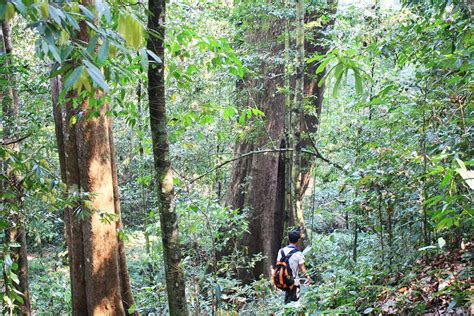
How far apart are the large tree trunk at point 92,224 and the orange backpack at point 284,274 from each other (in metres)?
1.91

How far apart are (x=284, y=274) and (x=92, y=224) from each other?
2.40 m

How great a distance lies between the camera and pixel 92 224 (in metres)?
4.75

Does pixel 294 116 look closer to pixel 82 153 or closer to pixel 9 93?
pixel 82 153

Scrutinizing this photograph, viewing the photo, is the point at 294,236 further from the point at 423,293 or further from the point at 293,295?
the point at 423,293

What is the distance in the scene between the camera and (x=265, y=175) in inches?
377

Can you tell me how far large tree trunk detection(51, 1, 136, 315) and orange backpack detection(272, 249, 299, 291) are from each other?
191cm

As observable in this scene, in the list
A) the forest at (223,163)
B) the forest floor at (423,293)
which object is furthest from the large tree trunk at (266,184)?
the forest floor at (423,293)

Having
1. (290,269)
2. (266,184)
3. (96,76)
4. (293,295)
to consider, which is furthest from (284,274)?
(96,76)

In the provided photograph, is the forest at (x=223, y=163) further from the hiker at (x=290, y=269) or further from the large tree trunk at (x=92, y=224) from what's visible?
the hiker at (x=290, y=269)

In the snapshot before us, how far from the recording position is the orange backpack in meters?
5.57

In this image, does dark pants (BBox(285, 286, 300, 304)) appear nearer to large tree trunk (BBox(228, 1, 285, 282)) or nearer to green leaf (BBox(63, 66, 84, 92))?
large tree trunk (BBox(228, 1, 285, 282))

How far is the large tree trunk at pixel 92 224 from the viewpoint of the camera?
4.75m

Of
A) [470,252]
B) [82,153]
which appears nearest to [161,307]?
[82,153]

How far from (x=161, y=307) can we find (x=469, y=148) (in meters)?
3.66
